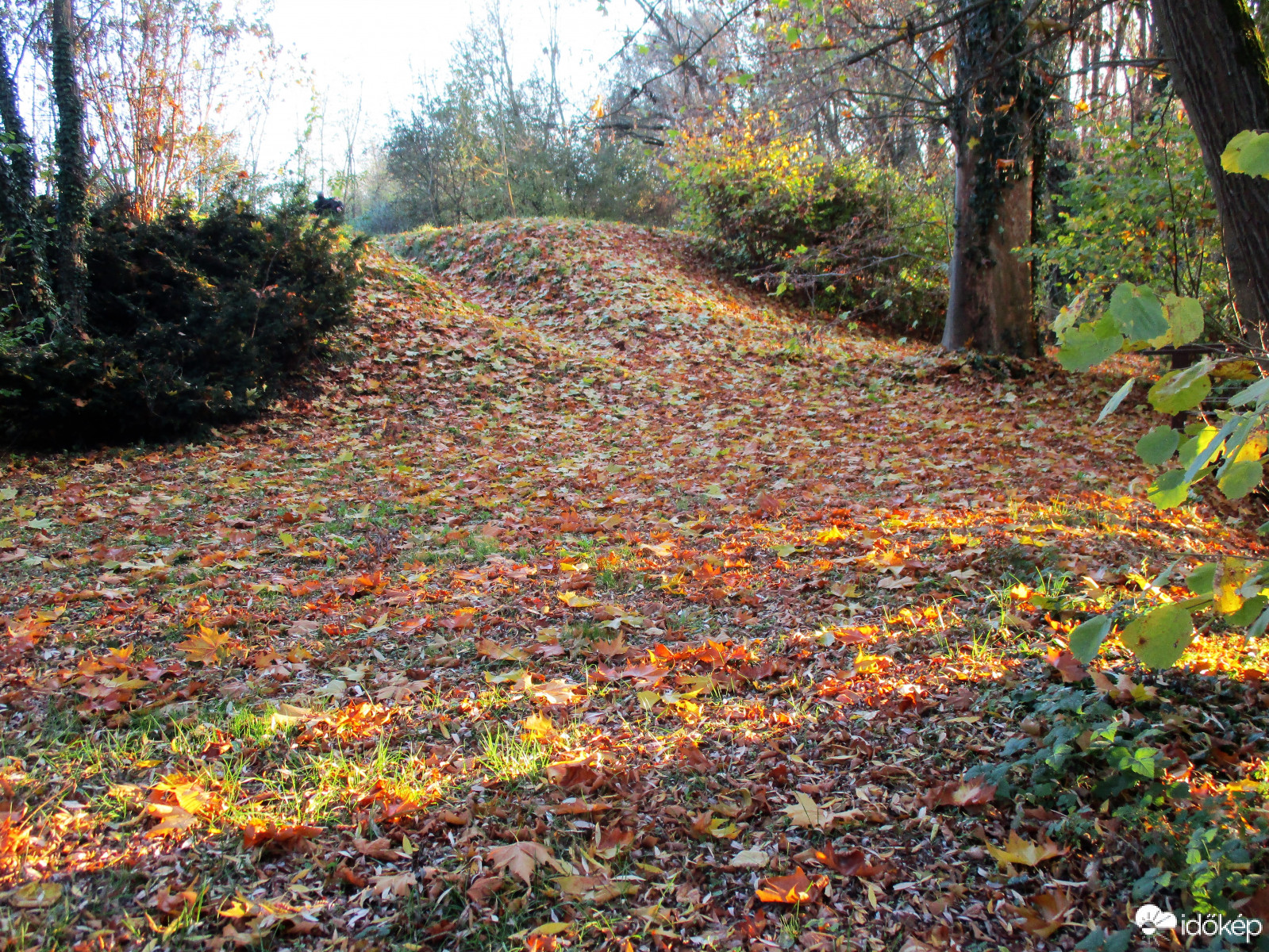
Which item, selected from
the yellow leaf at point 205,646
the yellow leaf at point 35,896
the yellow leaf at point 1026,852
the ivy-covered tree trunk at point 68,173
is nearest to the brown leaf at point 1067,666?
the yellow leaf at point 1026,852

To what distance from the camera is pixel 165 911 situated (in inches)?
73.4

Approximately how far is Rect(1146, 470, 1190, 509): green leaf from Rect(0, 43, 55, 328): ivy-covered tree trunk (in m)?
7.74

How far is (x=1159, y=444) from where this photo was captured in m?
1.42

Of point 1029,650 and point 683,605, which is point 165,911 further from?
point 1029,650

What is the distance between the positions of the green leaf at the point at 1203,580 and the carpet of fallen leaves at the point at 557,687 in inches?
36.8

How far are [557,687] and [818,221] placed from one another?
12.2 metres

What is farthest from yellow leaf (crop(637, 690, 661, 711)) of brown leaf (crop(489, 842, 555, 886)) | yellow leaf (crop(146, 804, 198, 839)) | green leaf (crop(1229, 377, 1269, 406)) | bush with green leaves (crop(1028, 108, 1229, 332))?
bush with green leaves (crop(1028, 108, 1229, 332))

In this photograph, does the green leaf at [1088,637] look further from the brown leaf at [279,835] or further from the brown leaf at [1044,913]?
the brown leaf at [279,835]

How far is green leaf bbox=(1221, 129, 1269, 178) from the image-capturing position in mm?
1229

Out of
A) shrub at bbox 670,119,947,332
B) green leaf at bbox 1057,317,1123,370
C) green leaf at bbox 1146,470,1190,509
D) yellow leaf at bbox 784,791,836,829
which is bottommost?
yellow leaf at bbox 784,791,836,829

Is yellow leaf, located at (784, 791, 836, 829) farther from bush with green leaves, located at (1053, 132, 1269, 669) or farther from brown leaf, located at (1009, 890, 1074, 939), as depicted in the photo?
bush with green leaves, located at (1053, 132, 1269, 669)

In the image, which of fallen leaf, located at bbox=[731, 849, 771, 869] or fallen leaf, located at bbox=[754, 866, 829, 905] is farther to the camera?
fallen leaf, located at bbox=[731, 849, 771, 869]

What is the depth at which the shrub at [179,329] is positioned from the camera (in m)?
6.14

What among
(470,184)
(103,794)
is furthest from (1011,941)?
(470,184)
